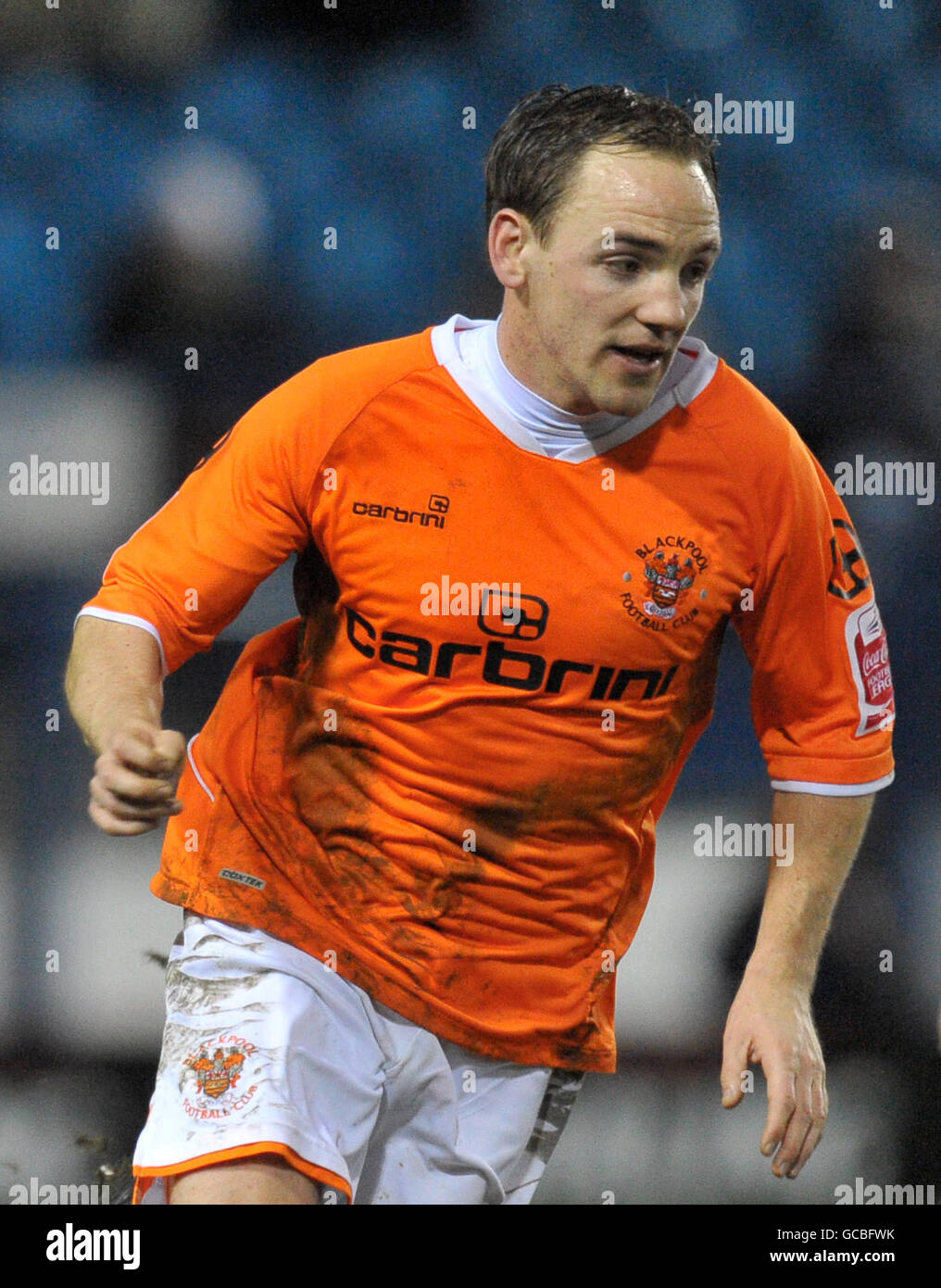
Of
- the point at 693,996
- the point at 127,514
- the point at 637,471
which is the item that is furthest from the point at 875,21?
the point at 693,996

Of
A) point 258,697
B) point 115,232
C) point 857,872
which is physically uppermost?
point 115,232

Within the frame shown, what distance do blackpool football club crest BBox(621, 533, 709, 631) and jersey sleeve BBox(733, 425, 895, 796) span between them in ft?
0.30

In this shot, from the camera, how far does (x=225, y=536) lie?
5.85 feet

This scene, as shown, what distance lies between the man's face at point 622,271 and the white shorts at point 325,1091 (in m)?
0.80

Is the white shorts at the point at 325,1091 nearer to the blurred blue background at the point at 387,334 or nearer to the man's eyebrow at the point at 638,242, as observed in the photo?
the blurred blue background at the point at 387,334

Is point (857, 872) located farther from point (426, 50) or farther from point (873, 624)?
point (426, 50)

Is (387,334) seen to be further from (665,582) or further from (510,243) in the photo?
(665,582)

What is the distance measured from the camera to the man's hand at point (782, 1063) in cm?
172

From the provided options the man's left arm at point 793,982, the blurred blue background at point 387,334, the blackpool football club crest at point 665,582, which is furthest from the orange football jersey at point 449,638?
the blurred blue background at point 387,334

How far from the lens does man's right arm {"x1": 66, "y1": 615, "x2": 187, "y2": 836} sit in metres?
1.45

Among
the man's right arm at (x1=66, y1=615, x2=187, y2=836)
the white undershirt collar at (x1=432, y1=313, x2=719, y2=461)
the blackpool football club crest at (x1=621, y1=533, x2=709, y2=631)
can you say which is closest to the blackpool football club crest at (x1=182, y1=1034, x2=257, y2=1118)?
the man's right arm at (x1=66, y1=615, x2=187, y2=836)

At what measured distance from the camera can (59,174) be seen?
89.2 inches

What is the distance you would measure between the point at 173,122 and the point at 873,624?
130 cm

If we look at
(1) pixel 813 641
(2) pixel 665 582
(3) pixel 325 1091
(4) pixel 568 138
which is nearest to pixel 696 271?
(4) pixel 568 138
